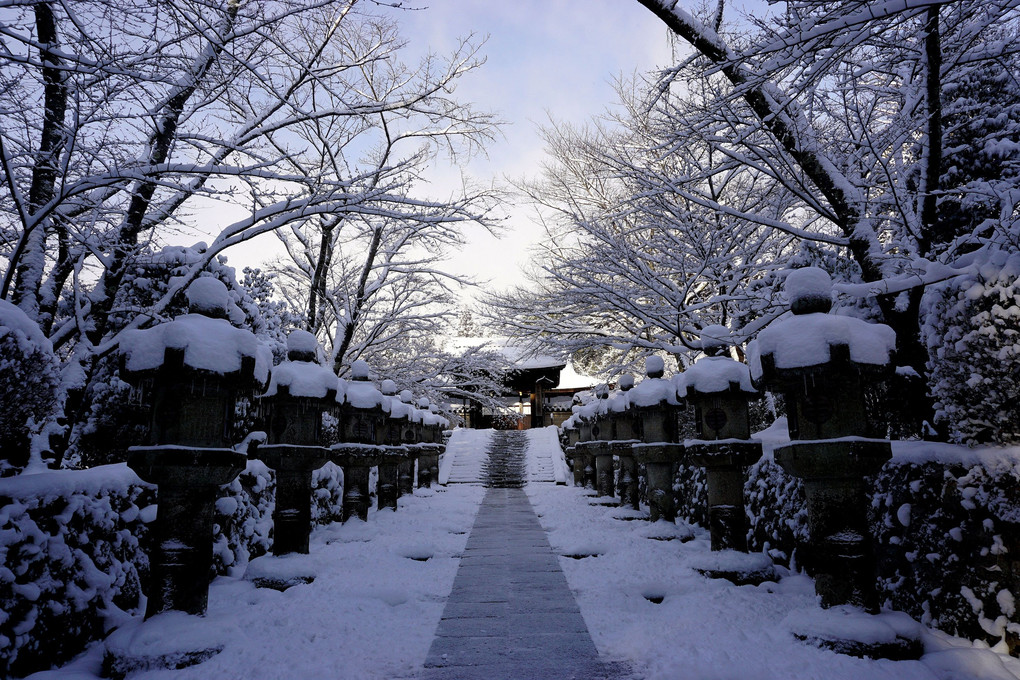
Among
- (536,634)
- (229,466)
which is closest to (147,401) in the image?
(229,466)

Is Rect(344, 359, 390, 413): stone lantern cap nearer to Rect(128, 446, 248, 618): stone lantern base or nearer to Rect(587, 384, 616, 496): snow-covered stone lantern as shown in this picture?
Rect(128, 446, 248, 618): stone lantern base

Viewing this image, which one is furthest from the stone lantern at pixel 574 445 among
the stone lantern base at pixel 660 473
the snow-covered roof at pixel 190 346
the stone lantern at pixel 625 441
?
the snow-covered roof at pixel 190 346

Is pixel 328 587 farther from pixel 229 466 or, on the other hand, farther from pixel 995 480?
pixel 995 480

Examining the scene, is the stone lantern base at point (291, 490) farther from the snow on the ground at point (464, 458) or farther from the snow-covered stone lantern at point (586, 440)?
the snow on the ground at point (464, 458)

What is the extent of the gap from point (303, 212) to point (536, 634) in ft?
16.5

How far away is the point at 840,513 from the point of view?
11.8 ft

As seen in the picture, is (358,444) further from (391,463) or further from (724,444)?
(724,444)

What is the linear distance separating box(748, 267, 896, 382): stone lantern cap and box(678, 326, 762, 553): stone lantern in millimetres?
1573

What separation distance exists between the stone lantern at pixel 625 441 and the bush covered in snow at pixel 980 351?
557 cm

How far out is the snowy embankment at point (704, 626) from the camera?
9.53ft

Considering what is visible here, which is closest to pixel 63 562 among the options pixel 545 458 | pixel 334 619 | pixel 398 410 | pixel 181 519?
pixel 181 519

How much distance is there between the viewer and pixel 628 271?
39.0ft

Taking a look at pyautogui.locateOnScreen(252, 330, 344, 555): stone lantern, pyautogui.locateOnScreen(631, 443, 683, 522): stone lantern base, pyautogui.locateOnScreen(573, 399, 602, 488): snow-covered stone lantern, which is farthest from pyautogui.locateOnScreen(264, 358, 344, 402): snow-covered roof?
pyautogui.locateOnScreen(573, 399, 602, 488): snow-covered stone lantern

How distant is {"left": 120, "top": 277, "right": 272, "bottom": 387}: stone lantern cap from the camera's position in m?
3.55
